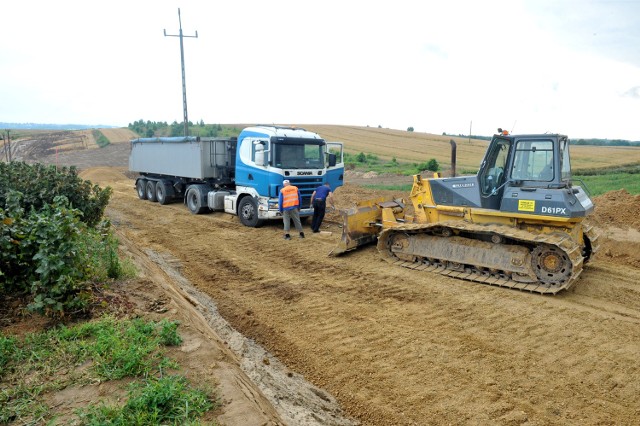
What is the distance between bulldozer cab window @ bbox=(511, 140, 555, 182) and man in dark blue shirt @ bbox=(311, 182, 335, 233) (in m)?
5.08

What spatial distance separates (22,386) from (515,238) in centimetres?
713

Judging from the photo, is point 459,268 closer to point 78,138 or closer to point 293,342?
point 293,342

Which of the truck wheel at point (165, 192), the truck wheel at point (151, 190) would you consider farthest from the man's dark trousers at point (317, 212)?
the truck wheel at point (151, 190)

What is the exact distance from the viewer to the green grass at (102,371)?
367 centimetres

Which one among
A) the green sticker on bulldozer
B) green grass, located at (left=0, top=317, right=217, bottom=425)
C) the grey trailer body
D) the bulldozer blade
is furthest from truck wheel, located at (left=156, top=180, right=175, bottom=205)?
the green sticker on bulldozer

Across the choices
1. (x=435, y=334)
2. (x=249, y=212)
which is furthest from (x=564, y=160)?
(x=249, y=212)

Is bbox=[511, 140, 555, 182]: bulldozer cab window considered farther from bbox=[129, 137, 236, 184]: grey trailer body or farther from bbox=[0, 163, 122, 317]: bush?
bbox=[129, 137, 236, 184]: grey trailer body

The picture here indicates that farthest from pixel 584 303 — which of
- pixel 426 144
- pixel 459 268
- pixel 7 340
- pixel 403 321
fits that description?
pixel 426 144

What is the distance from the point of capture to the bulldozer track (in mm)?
7543

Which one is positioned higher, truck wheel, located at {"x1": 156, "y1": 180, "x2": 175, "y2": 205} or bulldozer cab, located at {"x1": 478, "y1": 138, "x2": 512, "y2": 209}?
bulldozer cab, located at {"x1": 478, "y1": 138, "x2": 512, "y2": 209}

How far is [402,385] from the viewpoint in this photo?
4996 millimetres

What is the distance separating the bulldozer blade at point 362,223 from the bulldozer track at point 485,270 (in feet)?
2.49

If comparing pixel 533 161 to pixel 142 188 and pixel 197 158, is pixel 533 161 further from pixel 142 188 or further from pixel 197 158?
pixel 142 188

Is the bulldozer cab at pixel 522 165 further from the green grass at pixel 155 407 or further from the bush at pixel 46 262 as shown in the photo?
the bush at pixel 46 262
